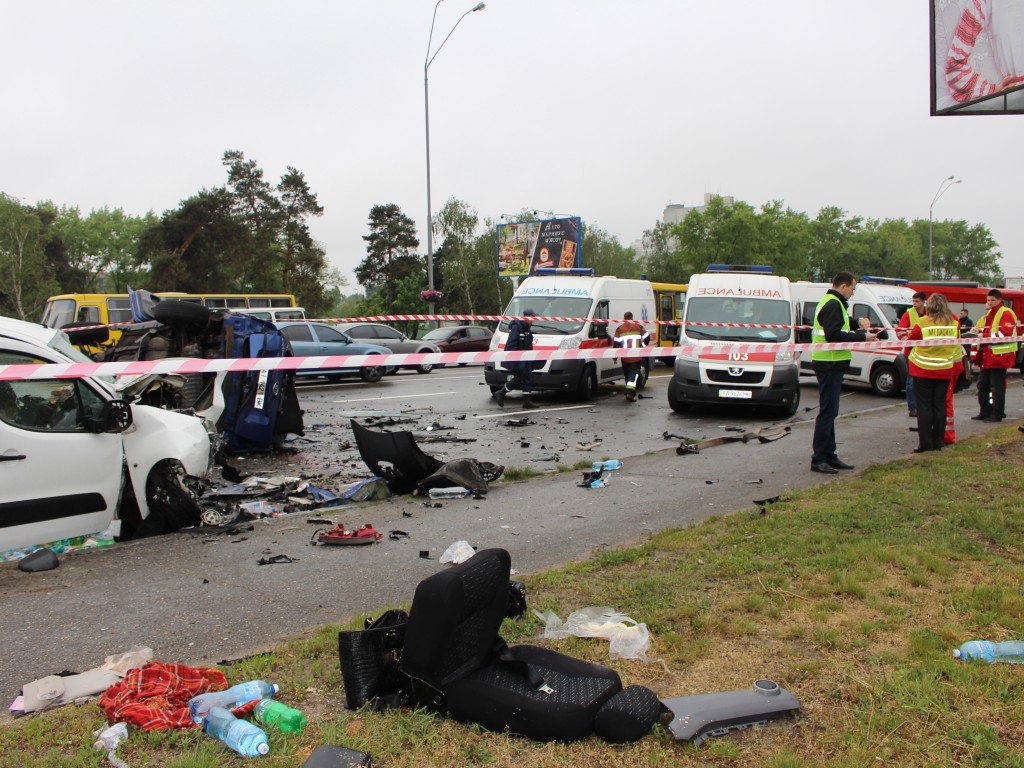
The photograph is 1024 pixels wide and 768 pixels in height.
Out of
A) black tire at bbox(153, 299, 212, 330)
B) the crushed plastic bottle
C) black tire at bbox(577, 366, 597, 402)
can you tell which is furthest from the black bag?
black tire at bbox(577, 366, 597, 402)

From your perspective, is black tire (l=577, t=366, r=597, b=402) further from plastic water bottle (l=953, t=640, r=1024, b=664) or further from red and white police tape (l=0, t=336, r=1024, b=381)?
plastic water bottle (l=953, t=640, r=1024, b=664)

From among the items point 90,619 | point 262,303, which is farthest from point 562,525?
point 262,303

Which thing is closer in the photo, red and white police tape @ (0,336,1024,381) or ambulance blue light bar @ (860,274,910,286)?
red and white police tape @ (0,336,1024,381)

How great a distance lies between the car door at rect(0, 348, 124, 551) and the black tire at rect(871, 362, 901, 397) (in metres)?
15.9

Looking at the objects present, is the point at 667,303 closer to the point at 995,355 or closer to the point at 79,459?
the point at 995,355

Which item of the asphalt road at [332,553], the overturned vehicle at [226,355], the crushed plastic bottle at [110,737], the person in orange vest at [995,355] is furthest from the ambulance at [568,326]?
the crushed plastic bottle at [110,737]

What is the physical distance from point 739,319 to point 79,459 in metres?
11.0

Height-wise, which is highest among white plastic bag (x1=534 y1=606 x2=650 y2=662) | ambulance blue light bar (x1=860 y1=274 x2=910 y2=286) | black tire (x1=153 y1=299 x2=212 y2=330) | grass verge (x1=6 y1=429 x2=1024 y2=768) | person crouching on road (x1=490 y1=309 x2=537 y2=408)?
ambulance blue light bar (x1=860 y1=274 x2=910 y2=286)

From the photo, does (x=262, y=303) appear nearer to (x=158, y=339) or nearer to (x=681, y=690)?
(x=158, y=339)

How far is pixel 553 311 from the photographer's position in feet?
54.6

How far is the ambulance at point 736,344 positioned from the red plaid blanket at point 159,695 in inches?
385

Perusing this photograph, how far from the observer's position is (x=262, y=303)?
1427 inches

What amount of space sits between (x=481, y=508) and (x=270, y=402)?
13.8 feet

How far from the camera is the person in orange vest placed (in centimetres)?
1181
